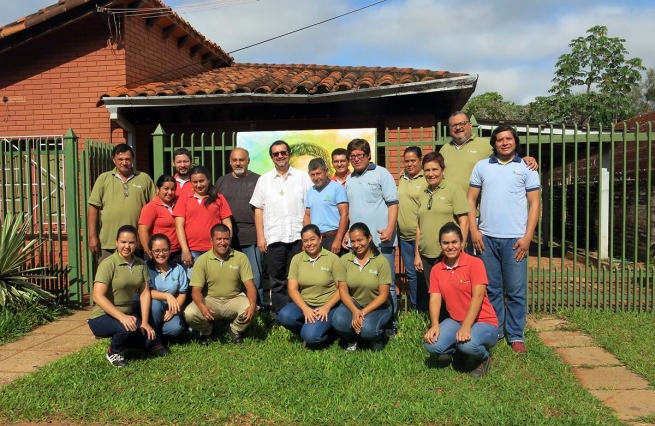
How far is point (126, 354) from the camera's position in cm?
486

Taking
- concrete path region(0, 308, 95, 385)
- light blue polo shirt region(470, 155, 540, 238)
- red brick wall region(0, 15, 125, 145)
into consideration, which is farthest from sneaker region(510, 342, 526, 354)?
red brick wall region(0, 15, 125, 145)

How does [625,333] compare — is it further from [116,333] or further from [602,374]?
[116,333]

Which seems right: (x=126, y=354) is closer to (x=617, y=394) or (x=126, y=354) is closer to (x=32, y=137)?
(x=617, y=394)

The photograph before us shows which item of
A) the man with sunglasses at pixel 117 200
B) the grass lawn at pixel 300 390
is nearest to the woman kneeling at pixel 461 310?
the grass lawn at pixel 300 390

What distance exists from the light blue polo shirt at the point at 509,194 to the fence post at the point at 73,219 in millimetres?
4865

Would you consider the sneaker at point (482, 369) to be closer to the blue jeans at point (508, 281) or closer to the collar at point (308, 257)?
the blue jeans at point (508, 281)

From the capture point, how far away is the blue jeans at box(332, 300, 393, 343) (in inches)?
184

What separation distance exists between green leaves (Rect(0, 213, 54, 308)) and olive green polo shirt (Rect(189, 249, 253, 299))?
251 cm

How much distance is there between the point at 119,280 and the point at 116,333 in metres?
0.43

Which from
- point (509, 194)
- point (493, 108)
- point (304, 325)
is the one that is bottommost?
point (304, 325)

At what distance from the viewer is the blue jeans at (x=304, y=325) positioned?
4.78 metres

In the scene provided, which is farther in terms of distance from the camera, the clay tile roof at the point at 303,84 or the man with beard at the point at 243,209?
the clay tile roof at the point at 303,84

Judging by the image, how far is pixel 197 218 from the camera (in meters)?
5.23

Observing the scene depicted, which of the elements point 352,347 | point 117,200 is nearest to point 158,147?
point 117,200
